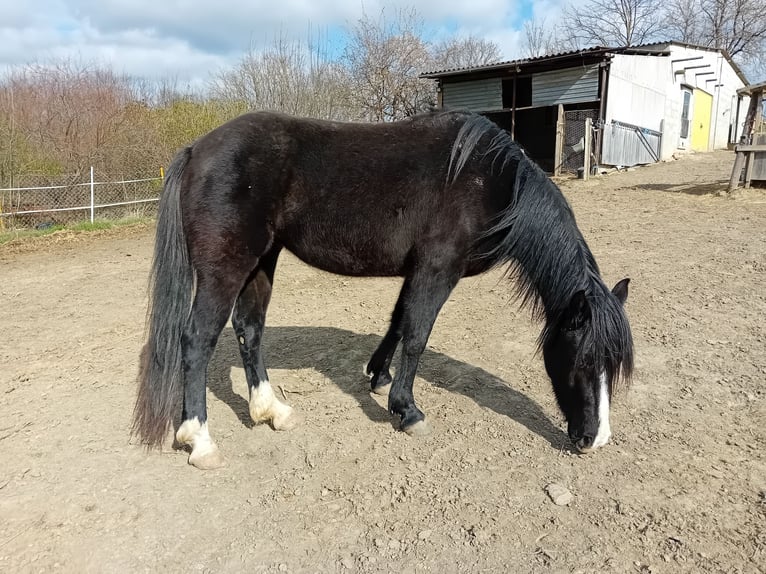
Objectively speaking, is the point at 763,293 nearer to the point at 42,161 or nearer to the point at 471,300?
the point at 471,300

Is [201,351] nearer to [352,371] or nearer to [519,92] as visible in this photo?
[352,371]

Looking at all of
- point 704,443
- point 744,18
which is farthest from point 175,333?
point 744,18

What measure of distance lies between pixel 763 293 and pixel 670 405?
2895 millimetres

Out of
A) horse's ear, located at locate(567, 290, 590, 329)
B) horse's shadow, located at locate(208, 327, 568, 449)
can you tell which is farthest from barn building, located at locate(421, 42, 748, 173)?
horse's ear, located at locate(567, 290, 590, 329)

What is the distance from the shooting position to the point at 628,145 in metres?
16.7

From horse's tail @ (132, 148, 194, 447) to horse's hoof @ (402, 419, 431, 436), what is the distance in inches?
56.6

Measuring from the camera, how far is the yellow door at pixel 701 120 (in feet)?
76.6

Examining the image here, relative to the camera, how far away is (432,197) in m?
3.01

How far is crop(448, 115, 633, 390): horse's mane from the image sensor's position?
288cm

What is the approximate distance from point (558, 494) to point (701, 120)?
27.9 meters

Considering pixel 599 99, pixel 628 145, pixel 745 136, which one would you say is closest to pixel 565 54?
pixel 599 99

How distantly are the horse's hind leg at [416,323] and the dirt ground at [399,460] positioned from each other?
0.50 feet

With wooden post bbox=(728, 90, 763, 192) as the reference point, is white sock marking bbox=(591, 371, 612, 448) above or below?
below

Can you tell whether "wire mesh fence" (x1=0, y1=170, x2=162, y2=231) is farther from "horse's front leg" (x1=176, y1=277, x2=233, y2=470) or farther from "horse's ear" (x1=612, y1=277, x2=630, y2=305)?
"horse's ear" (x1=612, y1=277, x2=630, y2=305)
